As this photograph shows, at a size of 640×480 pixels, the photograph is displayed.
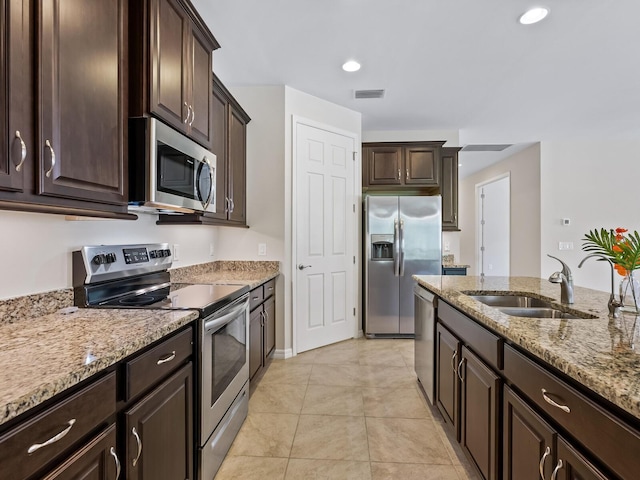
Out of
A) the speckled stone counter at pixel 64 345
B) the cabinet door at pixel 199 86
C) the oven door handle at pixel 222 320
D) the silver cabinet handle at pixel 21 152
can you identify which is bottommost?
the oven door handle at pixel 222 320

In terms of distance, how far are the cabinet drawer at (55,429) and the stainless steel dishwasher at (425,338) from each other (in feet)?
6.14

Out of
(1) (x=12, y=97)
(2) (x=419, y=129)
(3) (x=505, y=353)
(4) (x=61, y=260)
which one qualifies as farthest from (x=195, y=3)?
(2) (x=419, y=129)

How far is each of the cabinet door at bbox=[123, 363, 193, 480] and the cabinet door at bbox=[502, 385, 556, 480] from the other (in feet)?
4.20

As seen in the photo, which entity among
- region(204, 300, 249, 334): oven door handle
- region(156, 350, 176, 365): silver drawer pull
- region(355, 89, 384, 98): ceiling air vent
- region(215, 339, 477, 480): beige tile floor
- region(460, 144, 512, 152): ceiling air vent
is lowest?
region(215, 339, 477, 480): beige tile floor

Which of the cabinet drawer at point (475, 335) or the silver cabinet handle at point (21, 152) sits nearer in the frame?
the silver cabinet handle at point (21, 152)

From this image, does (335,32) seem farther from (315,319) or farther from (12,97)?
(315,319)

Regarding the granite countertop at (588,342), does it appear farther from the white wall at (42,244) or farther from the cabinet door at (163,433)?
the white wall at (42,244)

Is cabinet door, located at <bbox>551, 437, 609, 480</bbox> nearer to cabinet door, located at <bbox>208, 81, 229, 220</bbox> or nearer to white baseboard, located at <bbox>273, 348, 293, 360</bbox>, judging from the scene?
cabinet door, located at <bbox>208, 81, 229, 220</bbox>

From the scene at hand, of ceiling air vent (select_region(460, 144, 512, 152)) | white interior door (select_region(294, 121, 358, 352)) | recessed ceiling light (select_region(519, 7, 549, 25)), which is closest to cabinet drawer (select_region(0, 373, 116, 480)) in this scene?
white interior door (select_region(294, 121, 358, 352))

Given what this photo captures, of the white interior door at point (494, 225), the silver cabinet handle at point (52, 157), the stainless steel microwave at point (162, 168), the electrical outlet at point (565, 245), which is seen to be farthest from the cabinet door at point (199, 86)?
the white interior door at point (494, 225)

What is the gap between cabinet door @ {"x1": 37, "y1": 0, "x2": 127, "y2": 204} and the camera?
3.53 ft

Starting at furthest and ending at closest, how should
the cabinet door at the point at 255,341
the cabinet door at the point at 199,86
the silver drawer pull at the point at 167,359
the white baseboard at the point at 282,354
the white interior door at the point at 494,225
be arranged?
the white interior door at the point at 494,225 < the white baseboard at the point at 282,354 < the cabinet door at the point at 255,341 < the cabinet door at the point at 199,86 < the silver drawer pull at the point at 167,359

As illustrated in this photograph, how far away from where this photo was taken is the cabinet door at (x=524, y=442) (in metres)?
1.02

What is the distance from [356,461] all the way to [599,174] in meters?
5.67
